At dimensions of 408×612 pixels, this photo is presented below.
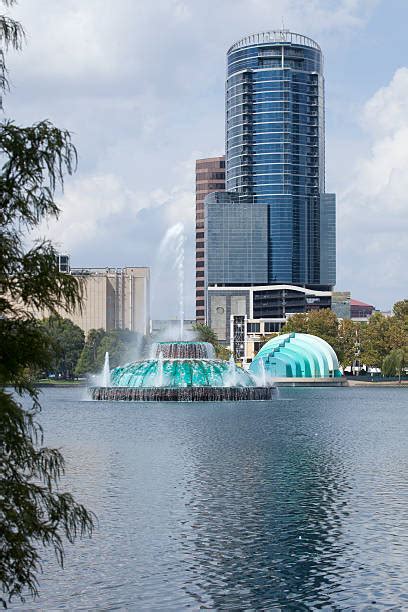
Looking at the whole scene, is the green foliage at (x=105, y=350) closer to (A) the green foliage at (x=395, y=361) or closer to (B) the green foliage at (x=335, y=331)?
(B) the green foliage at (x=335, y=331)

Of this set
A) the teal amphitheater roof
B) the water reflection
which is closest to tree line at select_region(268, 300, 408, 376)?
the teal amphitheater roof

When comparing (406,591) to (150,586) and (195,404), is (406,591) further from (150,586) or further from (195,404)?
(195,404)

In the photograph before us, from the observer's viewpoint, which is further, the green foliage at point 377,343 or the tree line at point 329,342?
the green foliage at point 377,343

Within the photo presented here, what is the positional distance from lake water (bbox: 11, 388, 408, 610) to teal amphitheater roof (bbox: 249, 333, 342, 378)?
333 feet

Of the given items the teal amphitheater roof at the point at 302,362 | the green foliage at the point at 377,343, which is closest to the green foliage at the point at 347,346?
the green foliage at the point at 377,343

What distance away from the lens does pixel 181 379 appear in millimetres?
81438

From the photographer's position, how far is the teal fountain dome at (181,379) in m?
76.4

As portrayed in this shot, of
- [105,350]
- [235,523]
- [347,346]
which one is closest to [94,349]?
[105,350]

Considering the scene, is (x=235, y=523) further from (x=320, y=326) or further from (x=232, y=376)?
(x=320, y=326)

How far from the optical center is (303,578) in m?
18.4

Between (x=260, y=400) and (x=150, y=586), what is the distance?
63039 millimetres

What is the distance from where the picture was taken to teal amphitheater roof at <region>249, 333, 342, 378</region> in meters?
149

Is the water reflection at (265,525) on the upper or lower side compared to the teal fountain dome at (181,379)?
lower

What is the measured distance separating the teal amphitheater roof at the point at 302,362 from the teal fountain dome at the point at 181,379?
2379 inches
